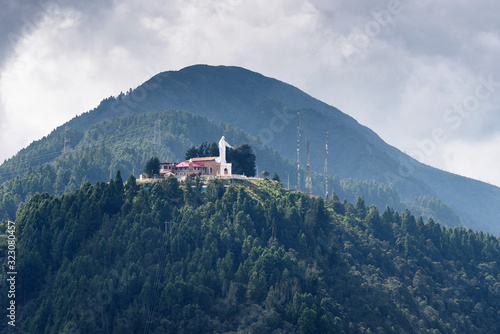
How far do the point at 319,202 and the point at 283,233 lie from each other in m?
13.7

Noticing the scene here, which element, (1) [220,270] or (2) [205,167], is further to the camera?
(2) [205,167]

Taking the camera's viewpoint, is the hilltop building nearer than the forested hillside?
No

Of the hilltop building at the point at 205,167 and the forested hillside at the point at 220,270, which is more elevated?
the hilltop building at the point at 205,167

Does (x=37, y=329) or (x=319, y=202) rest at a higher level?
(x=319, y=202)

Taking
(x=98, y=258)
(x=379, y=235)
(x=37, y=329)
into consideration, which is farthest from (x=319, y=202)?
(x=37, y=329)

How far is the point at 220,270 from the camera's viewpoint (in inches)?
4656

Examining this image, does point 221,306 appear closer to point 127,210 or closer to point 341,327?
point 341,327

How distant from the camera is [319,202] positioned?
144250 millimetres

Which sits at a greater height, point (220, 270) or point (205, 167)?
point (205, 167)

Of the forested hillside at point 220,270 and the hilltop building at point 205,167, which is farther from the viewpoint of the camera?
the hilltop building at point 205,167

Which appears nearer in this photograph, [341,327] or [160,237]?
[341,327]

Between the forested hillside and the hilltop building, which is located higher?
the hilltop building

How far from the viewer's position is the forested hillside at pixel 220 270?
361 feet

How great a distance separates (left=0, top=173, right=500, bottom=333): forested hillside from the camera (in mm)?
110125
